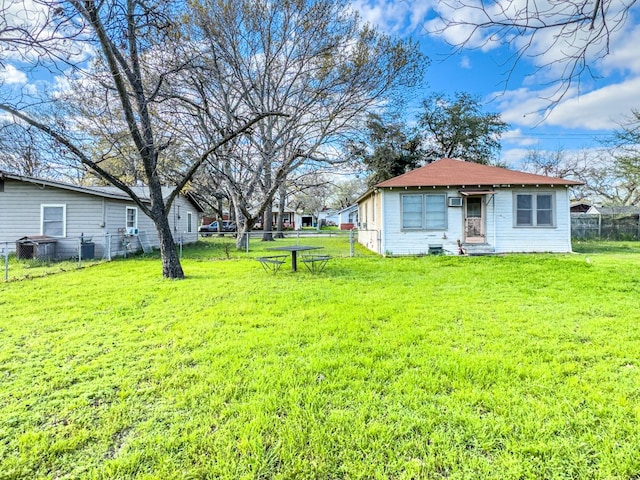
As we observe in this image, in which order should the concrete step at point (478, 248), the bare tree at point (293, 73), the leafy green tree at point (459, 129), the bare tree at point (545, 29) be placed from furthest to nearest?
the leafy green tree at point (459, 129)
the bare tree at point (293, 73)
the concrete step at point (478, 248)
the bare tree at point (545, 29)

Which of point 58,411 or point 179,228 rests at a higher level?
point 179,228

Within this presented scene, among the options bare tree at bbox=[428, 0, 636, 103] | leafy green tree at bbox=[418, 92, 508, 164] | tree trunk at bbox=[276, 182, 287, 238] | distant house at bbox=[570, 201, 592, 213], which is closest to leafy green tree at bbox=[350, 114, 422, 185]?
leafy green tree at bbox=[418, 92, 508, 164]

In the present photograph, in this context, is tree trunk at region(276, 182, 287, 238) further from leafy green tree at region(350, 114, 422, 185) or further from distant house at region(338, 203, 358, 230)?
distant house at region(338, 203, 358, 230)

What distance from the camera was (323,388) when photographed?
2.69m

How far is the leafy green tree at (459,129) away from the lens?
77.6 feet

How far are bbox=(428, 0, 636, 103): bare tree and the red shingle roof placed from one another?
8.96 meters

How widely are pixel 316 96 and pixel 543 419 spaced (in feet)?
47.2

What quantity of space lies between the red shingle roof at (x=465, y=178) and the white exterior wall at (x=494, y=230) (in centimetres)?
28

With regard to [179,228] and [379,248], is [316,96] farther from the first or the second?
[179,228]

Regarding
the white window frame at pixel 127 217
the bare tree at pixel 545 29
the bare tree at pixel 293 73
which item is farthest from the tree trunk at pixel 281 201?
the bare tree at pixel 545 29

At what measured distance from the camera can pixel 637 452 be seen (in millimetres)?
1936

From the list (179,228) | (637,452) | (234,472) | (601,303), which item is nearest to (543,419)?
(637,452)

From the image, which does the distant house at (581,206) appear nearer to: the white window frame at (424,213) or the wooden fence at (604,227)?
the wooden fence at (604,227)

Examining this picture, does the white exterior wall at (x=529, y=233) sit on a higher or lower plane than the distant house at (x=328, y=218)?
lower
